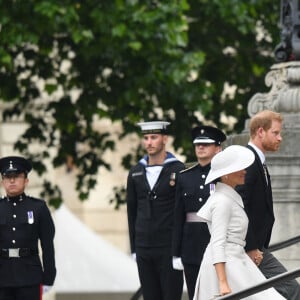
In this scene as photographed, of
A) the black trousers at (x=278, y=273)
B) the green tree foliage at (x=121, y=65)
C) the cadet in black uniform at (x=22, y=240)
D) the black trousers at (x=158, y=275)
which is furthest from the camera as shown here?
the green tree foliage at (x=121, y=65)

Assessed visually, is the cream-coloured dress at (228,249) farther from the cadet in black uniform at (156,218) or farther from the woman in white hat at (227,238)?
the cadet in black uniform at (156,218)

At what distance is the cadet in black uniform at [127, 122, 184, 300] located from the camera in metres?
14.8

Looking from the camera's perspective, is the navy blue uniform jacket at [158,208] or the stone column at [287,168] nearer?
the navy blue uniform jacket at [158,208]

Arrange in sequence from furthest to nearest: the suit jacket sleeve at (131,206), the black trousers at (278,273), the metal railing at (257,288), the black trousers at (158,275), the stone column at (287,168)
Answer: the stone column at (287,168) → the suit jacket sleeve at (131,206) → the black trousers at (158,275) → the black trousers at (278,273) → the metal railing at (257,288)

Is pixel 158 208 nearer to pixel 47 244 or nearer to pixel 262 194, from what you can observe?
pixel 47 244

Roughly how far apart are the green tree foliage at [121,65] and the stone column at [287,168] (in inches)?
354

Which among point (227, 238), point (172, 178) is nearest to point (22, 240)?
point (172, 178)

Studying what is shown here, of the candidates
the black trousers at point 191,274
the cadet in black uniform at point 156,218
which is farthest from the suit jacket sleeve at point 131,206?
the black trousers at point 191,274

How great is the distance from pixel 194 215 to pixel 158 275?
0.97m

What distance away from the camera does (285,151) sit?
52.3ft

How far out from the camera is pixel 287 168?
51.6 feet

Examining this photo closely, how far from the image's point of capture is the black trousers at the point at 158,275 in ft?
48.5

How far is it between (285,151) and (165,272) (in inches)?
71.9

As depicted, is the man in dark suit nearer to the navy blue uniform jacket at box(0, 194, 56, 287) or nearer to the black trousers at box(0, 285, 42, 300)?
the navy blue uniform jacket at box(0, 194, 56, 287)
